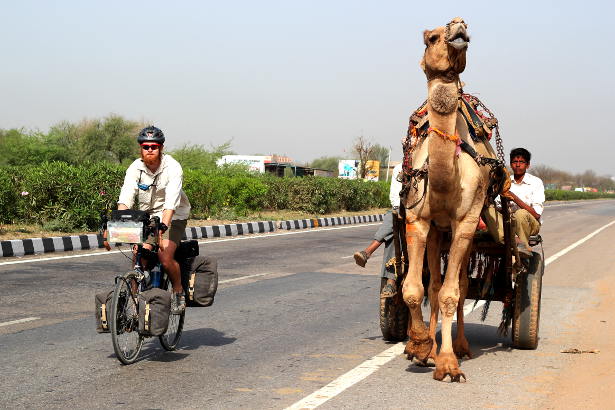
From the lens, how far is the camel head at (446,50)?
6.39 meters

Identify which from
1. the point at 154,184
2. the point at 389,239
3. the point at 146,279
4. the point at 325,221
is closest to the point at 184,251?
the point at 146,279

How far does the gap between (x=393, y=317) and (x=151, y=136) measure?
2.90m

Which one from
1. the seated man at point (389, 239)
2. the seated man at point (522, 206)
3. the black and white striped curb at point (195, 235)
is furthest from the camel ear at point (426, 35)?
the black and white striped curb at point (195, 235)

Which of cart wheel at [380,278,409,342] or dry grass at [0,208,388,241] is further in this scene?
dry grass at [0,208,388,241]

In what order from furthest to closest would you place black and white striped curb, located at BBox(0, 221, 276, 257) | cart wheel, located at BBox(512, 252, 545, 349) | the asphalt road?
black and white striped curb, located at BBox(0, 221, 276, 257), cart wheel, located at BBox(512, 252, 545, 349), the asphalt road

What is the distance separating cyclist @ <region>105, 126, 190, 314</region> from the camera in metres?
7.42

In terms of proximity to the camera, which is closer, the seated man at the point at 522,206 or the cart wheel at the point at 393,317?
the seated man at the point at 522,206

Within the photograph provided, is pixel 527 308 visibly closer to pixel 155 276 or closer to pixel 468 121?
pixel 468 121

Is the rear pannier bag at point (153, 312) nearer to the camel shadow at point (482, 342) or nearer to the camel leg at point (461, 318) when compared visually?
the camel shadow at point (482, 342)

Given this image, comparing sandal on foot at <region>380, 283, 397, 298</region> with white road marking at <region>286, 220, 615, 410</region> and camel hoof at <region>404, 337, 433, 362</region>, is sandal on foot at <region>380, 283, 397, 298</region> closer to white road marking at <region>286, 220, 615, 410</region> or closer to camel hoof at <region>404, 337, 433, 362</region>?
white road marking at <region>286, 220, 615, 410</region>

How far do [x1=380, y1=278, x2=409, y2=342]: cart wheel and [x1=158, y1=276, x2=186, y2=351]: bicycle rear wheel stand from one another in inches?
75.3

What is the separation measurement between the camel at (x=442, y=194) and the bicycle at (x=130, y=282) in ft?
7.01

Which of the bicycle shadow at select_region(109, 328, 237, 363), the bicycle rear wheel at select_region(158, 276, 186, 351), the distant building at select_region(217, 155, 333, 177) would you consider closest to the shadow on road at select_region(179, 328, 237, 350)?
the bicycle shadow at select_region(109, 328, 237, 363)

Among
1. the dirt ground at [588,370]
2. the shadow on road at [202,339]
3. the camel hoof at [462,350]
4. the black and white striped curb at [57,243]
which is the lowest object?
the dirt ground at [588,370]
